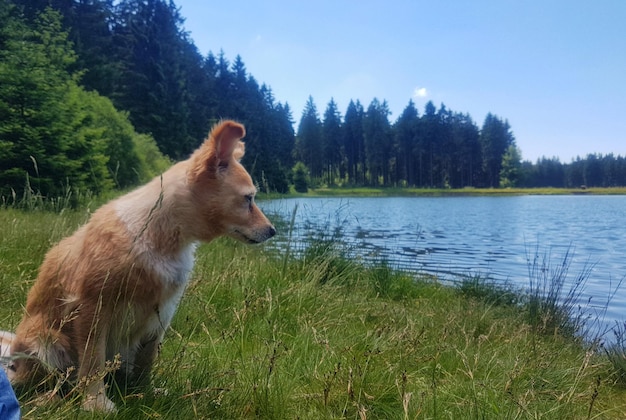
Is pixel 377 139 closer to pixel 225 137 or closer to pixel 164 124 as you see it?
pixel 164 124

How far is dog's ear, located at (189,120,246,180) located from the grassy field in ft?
3.81

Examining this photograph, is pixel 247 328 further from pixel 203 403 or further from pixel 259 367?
pixel 203 403

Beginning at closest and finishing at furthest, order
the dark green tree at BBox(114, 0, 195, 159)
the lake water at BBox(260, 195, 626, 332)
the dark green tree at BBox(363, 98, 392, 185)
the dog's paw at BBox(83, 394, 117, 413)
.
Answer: the dog's paw at BBox(83, 394, 117, 413)
the lake water at BBox(260, 195, 626, 332)
the dark green tree at BBox(114, 0, 195, 159)
the dark green tree at BBox(363, 98, 392, 185)

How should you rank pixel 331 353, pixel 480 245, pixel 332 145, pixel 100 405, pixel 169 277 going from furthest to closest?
pixel 332 145, pixel 480 245, pixel 331 353, pixel 169 277, pixel 100 405

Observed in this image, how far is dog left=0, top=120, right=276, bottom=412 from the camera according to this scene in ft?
8.46

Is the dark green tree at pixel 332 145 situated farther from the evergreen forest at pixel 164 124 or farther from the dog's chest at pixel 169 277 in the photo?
the dog's chest at pixel 169 277

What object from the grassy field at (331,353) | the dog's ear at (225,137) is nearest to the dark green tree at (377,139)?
the grassy field at (331,353)

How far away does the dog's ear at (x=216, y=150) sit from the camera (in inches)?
118

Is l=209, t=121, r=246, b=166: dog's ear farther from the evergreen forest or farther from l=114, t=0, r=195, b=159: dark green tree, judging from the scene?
l=114, t=0, r=195, b=159: dark green tree

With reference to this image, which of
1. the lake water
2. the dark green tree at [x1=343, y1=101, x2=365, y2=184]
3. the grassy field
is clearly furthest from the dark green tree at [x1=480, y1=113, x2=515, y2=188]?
the grassy field

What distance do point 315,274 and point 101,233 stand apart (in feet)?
11.7

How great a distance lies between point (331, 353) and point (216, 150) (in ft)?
5.44

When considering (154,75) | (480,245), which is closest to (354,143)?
(154,75)

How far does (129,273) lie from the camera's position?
98.2 inches
